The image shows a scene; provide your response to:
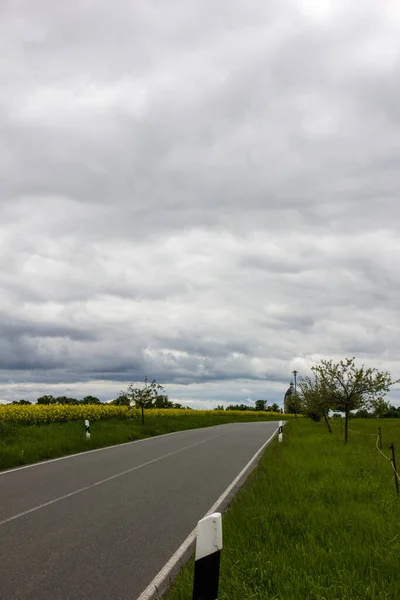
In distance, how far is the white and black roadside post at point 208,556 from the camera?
377 cm

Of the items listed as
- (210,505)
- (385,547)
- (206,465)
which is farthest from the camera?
(206,465)

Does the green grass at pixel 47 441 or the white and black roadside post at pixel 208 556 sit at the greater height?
the white and black roadside post at pixel 208 556

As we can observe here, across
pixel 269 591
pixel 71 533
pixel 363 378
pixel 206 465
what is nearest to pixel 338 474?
pixel 206 465

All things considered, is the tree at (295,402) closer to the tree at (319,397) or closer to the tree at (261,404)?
the tree at (319,397)

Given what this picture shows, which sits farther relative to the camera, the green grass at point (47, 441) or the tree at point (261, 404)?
the tree at point (261, 404)

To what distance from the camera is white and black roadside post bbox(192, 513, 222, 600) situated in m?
3.77

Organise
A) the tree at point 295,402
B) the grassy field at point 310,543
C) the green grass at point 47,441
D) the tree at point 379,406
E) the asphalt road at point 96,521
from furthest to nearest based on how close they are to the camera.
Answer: the tree at point 295,402
the tree at point 379,406
the green grass at point 47,441
the asphalt road at point 96,521
the grassy field at point 310,543

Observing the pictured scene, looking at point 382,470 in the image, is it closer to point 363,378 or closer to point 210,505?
point 210,505

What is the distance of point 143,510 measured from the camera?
30.9ft

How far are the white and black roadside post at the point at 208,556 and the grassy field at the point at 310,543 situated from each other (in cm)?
134

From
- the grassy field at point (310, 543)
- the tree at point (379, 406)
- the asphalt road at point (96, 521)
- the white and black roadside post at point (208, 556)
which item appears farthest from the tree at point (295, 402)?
the white and black roadside post at point (208, 556)

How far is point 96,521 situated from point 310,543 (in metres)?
3.61

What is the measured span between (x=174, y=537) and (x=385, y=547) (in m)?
2.89

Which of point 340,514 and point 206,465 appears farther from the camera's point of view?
point 206,465
